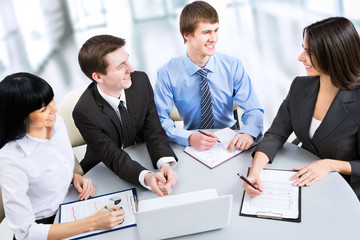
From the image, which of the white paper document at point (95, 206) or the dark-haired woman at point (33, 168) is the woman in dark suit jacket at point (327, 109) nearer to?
the white paper document at point (95, 206)

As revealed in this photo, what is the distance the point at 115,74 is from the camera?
1.68 meters

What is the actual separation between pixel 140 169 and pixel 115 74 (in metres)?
0.54

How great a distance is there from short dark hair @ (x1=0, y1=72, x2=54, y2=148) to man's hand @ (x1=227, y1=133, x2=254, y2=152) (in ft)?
2.93

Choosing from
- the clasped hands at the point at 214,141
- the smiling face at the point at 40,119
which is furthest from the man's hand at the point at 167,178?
the smiling face at the point at 40,119

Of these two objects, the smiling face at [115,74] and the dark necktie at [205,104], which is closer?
the smiling face at [115,74]

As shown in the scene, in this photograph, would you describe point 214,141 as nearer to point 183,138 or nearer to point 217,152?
point 217,152

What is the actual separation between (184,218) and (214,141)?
632 mm

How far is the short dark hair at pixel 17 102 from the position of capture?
1.26 m

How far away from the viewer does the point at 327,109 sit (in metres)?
1.54

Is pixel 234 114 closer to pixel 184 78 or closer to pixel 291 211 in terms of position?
pixel 184 78

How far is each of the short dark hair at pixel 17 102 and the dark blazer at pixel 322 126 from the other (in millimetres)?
1019

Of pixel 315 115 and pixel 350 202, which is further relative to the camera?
pixel 315 115

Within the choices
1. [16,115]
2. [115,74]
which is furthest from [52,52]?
[16,115]

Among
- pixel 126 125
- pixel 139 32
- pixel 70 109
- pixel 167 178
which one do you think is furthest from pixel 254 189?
pixel 139 32
